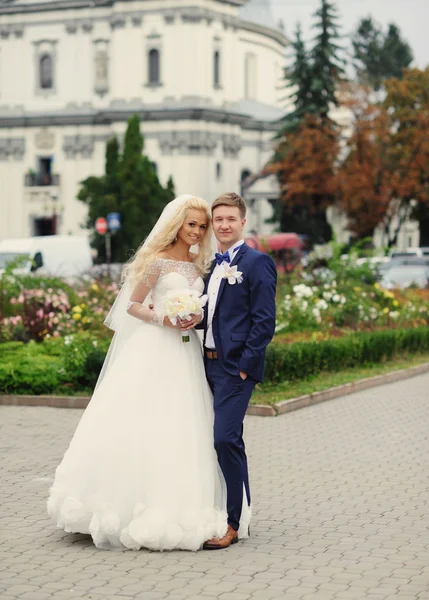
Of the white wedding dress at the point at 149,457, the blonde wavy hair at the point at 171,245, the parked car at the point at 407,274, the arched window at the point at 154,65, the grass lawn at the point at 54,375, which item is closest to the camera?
the white wedding dress at the point at 149,457

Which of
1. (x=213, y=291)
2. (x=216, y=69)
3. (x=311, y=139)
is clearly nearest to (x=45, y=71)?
(x=216, y=69)

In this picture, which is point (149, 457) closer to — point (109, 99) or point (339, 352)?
point (339, 352)

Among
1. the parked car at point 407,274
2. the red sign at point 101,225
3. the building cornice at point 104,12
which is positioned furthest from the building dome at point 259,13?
the parked car at point 407,274

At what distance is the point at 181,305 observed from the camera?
25.2 feet

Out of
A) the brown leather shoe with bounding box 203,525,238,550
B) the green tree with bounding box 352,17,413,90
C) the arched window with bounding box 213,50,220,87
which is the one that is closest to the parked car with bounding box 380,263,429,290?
the brown leather shoe with bounding box 203,525,238,550

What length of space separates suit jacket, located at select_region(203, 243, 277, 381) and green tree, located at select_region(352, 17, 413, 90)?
9160 centimetres

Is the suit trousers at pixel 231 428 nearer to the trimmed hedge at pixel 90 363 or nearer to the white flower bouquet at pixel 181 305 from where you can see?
the white flower bouquet at pixel 181 305

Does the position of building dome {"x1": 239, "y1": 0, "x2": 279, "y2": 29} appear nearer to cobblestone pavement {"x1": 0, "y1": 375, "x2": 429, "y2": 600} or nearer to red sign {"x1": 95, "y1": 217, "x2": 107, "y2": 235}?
red sign {"x1": 95, "y1": 217, "x2": 107, "y2": 235}

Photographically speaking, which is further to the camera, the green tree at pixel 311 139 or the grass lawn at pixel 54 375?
the green tree at pixel 311 139

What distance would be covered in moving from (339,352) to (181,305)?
426 inches

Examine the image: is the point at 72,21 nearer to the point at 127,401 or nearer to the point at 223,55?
the point at 223,55

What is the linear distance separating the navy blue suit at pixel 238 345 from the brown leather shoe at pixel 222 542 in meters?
0.14

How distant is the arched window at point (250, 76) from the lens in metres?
84.7

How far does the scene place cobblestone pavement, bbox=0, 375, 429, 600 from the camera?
6.67m
